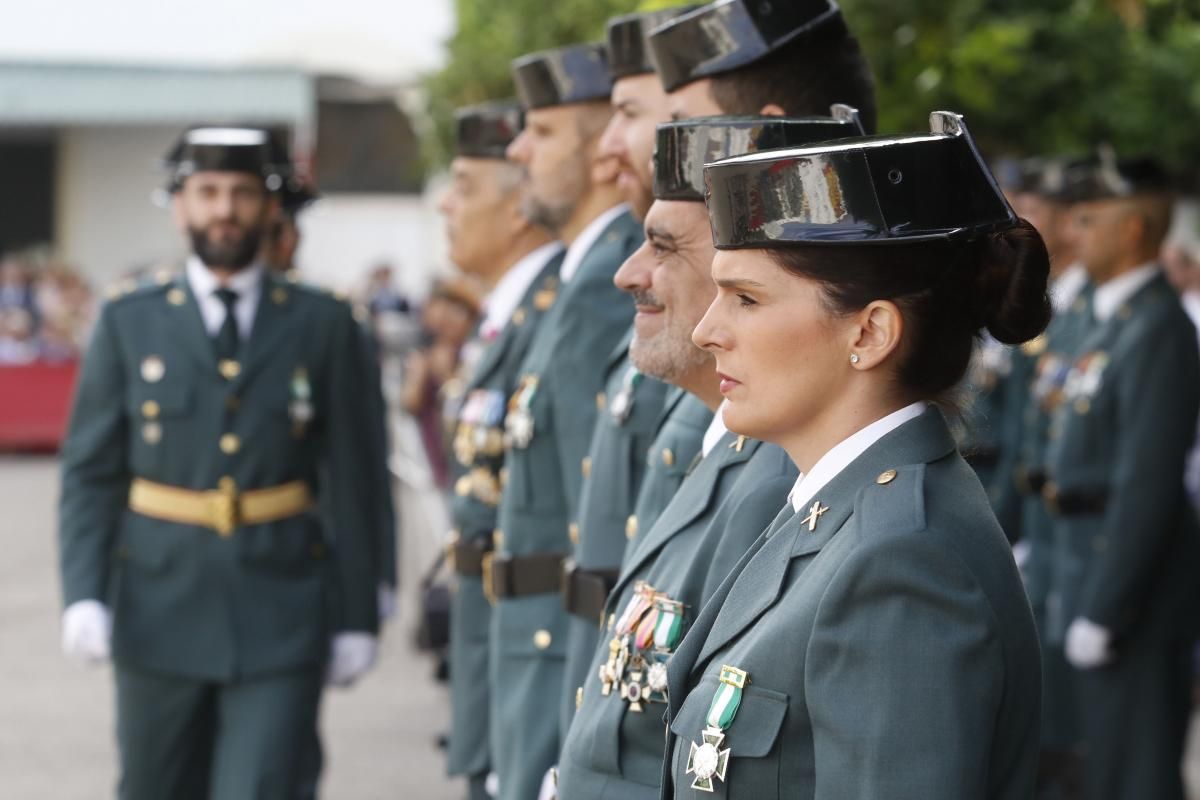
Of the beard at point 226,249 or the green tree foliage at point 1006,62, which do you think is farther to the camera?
the green tree foliage at point 1006,62

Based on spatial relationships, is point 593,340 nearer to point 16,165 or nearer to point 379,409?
point 379,409

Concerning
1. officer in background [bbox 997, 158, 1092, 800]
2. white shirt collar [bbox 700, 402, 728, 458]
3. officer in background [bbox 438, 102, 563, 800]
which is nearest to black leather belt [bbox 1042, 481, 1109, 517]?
officer in background [bbox 997, 158, 1092, 800]

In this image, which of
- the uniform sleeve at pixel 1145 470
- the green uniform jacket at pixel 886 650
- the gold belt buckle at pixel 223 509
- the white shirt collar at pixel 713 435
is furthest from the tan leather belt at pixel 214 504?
the green uniform jacket at pixel 886 650

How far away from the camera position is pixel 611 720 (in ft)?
9.31

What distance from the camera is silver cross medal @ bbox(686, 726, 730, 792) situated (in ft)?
7.16

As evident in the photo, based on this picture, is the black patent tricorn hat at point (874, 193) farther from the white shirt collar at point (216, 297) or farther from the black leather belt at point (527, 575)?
the white shirt collar at point (216, 297)

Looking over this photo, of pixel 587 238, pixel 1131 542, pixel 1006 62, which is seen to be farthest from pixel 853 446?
pixel 1006 62

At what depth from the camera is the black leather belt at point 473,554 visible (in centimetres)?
494

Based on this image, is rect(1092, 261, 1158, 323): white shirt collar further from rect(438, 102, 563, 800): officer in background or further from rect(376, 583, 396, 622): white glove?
rect(376, 583, 396, 622): white glove

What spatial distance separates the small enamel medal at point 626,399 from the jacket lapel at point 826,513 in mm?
1430

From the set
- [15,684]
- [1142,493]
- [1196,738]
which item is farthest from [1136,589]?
[15,684]

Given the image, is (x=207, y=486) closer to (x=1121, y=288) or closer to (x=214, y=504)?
(x=214, y=504)

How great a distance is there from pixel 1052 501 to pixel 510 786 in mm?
2935

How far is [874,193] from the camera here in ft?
7.11
